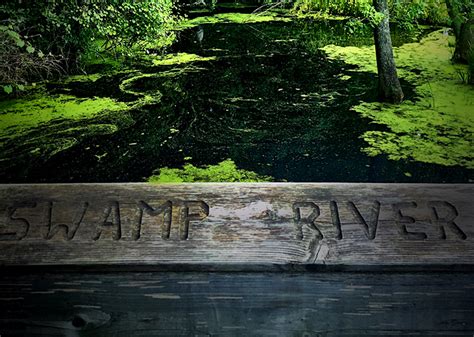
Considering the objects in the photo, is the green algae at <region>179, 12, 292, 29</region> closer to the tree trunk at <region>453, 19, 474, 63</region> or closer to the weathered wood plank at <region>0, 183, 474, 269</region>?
the tree trunk at <region>453, 19, 474, 63</region>

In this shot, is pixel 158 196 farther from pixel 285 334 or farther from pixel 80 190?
pixel 285 334

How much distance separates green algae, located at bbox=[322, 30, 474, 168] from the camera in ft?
8.58

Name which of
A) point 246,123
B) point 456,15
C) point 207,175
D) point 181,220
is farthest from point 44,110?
point 456,15

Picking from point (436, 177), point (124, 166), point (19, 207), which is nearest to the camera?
point (19, 207)

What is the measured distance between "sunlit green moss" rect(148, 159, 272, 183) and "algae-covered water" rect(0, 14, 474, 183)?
0.4 inches

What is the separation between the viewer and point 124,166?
2.62 meters

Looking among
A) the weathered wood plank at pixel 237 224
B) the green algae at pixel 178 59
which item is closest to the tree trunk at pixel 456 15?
the green algae at pixel 178 59

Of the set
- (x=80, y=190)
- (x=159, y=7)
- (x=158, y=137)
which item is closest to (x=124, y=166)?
(x=158, y=137)

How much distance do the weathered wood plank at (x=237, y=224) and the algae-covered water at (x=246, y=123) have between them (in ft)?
4.55

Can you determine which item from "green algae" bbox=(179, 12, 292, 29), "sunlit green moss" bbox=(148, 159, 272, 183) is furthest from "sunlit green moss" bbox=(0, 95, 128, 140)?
"green algae" bbox=(179, 12, 292, 29)

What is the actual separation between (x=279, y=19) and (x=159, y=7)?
3.62m

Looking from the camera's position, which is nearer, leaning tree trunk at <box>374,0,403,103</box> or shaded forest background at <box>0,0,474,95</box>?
leaning tree trunk at <box>374,0,403,103</box>

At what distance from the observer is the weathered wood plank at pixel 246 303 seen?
0.85 meters

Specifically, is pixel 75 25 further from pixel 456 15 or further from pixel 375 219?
pixel 375 219
